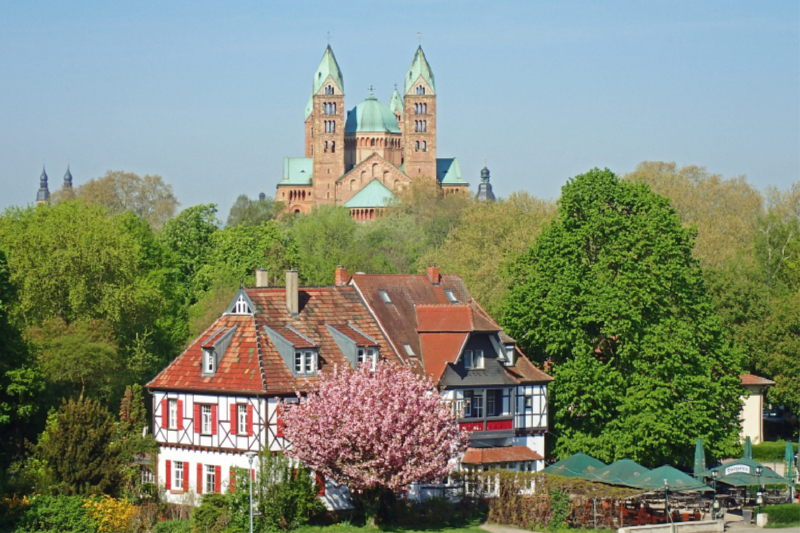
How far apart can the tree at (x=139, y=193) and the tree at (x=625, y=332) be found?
8702cm

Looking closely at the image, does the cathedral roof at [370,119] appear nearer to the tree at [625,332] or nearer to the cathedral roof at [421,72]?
the cathedral roof at [421,72]

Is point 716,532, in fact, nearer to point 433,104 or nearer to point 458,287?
point 458,287

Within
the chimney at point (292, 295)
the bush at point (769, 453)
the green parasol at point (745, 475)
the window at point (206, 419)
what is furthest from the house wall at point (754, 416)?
the window at point (206, 419)

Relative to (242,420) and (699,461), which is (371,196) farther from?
(242,420)

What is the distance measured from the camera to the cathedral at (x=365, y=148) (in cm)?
18325

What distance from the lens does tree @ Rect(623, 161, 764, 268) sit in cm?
9225

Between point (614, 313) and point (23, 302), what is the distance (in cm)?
2902

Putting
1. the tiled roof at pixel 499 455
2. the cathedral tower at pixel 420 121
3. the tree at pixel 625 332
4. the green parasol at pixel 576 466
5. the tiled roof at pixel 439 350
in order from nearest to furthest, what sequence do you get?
the green parasol at pixel 576 466 → the tiled roof at pixel 499 455 → the tiled roof at pixel 439 350 → the tree at pixel 625 332 → the cathedral tower at pixel 420 121

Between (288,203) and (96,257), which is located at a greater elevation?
(288,203)

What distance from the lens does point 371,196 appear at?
174 m

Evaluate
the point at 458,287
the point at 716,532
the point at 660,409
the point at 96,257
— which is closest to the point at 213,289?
the point at 96,257

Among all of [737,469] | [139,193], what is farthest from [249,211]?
[737,469]

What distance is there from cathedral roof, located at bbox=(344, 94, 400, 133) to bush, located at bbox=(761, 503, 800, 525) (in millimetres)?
152319

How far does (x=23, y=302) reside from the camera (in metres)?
60.8
